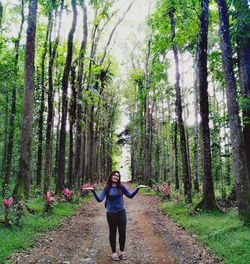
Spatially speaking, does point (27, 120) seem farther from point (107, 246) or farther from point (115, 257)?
point (115, 257)

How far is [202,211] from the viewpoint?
12.6m

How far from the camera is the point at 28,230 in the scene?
9.50m

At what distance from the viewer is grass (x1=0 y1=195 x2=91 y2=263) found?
25.1 ft

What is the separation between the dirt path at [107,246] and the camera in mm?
7371

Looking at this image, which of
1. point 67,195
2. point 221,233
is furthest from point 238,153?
point 67,195

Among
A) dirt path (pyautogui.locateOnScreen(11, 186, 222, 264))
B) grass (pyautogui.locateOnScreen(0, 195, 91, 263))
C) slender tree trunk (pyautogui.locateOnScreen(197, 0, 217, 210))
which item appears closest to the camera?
dirt path (pyautogui.locateOnScreen(11, 186, 222, 264))

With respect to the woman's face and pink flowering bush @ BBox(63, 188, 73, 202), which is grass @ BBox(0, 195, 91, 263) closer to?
pink flowering bush @ BBox(63, 188, 73, 202)

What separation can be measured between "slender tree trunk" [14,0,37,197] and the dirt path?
2134 mm

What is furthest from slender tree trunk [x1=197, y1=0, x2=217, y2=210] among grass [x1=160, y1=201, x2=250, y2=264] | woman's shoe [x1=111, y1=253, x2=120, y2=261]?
Answer: woman's shoe [x1=111, y1=253, x2=120, y2=261]

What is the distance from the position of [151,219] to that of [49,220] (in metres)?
4.06

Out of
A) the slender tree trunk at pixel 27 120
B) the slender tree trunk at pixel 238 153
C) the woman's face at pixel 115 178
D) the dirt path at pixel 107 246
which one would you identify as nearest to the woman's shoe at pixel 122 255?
the dirt path at pixel 107 246

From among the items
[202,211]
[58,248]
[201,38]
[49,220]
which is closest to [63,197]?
[49,220]

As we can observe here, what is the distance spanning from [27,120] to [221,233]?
7.63 metres

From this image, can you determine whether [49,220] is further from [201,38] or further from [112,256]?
[201,38]
